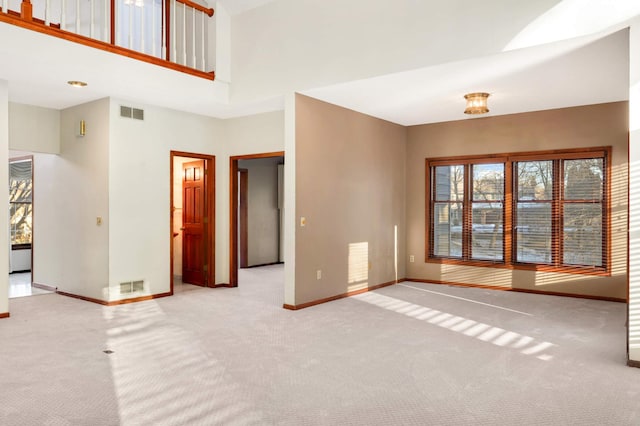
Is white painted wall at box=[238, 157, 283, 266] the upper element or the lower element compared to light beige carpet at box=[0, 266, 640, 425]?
upper

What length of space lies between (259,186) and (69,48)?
522cm

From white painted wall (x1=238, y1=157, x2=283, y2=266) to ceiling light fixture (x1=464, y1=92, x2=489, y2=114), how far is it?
4.74 metres

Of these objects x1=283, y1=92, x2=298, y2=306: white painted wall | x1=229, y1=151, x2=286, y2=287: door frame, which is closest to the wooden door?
x1=229, y1=151, x2=286, y2=287: door frame

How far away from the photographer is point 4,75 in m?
4.74

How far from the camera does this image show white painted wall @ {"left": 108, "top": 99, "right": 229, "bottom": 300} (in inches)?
226

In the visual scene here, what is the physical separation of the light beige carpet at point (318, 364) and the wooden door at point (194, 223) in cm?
138

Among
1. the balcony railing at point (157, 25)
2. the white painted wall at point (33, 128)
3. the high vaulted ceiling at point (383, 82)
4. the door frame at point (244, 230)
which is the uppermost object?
the balcony railing at point (157, 25)

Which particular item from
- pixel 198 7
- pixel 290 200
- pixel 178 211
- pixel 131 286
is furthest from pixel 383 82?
pixel 178 211

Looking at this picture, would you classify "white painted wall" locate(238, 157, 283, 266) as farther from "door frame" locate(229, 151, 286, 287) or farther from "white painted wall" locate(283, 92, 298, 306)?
"white painted wall" locate(283, 92, 298, 306)

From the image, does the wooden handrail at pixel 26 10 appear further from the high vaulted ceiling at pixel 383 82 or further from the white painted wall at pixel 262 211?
the white painted wall at pixel 262 211

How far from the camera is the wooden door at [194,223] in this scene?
700 centimetres

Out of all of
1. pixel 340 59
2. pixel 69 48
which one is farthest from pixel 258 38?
pixel 69 48

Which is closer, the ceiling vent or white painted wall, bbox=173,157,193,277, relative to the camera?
the ceiling vent

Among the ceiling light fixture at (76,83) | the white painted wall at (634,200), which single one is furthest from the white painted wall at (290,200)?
the white painted wall at (634,200)
